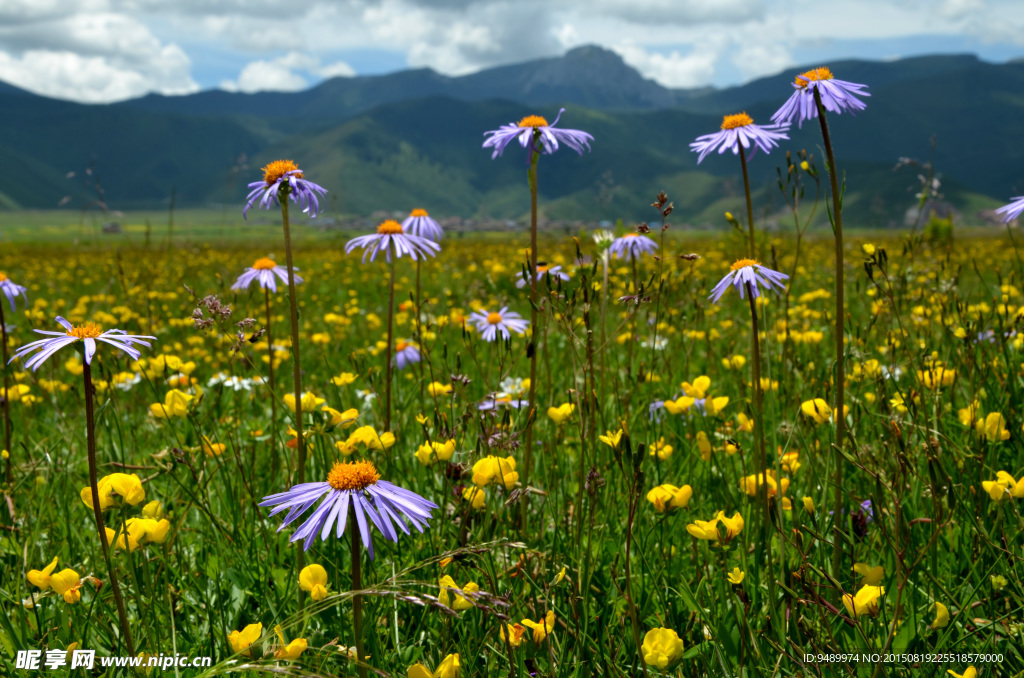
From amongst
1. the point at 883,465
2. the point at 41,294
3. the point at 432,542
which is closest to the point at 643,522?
the point at 432,542

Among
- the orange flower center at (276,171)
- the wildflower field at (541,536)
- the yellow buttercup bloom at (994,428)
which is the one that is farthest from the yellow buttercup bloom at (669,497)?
the orange flower center at (276,171)

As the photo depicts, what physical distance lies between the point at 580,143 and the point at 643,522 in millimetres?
1453

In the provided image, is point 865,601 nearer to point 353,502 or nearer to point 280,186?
point 353,502

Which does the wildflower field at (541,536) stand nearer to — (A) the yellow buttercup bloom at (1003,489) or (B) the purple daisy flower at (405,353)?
(A) the yellow buttercup bloom at (1003,489)

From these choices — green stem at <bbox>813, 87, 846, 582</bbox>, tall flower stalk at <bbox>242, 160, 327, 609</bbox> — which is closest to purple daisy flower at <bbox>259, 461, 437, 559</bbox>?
tall flower stalk at <bbox>242, 160, 327, 609</bbox>

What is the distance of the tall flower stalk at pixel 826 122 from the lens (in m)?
1.48

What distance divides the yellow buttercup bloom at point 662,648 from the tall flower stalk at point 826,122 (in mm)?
581

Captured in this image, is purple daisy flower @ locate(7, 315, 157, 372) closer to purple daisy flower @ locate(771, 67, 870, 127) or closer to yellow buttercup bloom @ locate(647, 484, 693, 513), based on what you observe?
yellow buttercup bloom @ locate(647, 484, 693, 513)

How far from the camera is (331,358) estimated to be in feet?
17.0

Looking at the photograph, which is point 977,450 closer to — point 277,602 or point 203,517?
point 277,602

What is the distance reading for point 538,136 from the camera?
7.46 feet

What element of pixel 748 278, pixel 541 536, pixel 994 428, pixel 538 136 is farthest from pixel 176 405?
pixel 994 428

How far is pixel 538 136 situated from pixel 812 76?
0.92 m

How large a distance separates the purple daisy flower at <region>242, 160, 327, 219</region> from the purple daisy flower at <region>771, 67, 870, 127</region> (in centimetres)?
141
